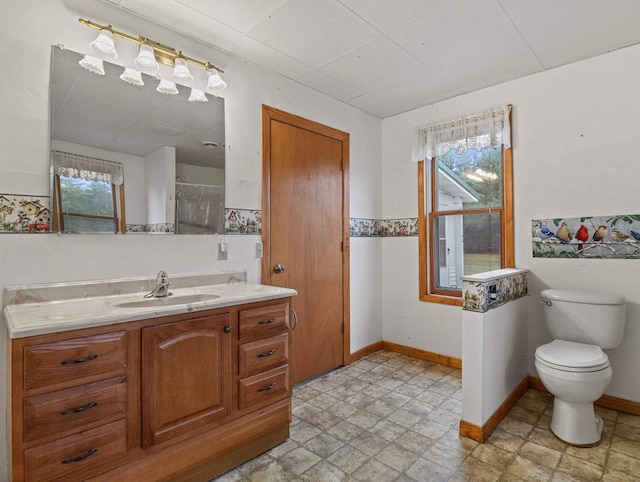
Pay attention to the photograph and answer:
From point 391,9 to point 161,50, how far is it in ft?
4.35

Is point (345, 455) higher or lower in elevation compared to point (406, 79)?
lower

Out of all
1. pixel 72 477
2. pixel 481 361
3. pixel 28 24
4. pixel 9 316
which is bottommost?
pixel 72 477

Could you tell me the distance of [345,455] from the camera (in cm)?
189

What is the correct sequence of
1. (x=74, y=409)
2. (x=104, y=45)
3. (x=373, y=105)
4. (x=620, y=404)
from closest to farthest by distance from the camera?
(x=74, y=409) < (x=104, y=45) < (x=620, y=404) < (x=373, y=105)

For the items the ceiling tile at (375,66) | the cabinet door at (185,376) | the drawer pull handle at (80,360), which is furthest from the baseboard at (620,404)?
the drawer pull handle at (80,360)

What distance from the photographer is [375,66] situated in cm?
254

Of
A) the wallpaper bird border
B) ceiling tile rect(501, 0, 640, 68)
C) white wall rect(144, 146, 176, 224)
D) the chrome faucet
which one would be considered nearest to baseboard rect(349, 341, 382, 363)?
the wallpaper bird border

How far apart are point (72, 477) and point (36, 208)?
1.18 meters

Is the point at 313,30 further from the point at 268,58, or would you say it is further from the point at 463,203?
the point at 463,203

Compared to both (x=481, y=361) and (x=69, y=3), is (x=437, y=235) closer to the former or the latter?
(x=481, y=361)

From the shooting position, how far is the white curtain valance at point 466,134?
9.18 feet

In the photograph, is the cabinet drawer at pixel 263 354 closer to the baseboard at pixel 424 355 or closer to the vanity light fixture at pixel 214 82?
the vanity light fixture at pixel 214 82

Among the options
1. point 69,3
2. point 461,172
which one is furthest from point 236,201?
point 461,172

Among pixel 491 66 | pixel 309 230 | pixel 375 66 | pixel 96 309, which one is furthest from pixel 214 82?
pixel 491 66
